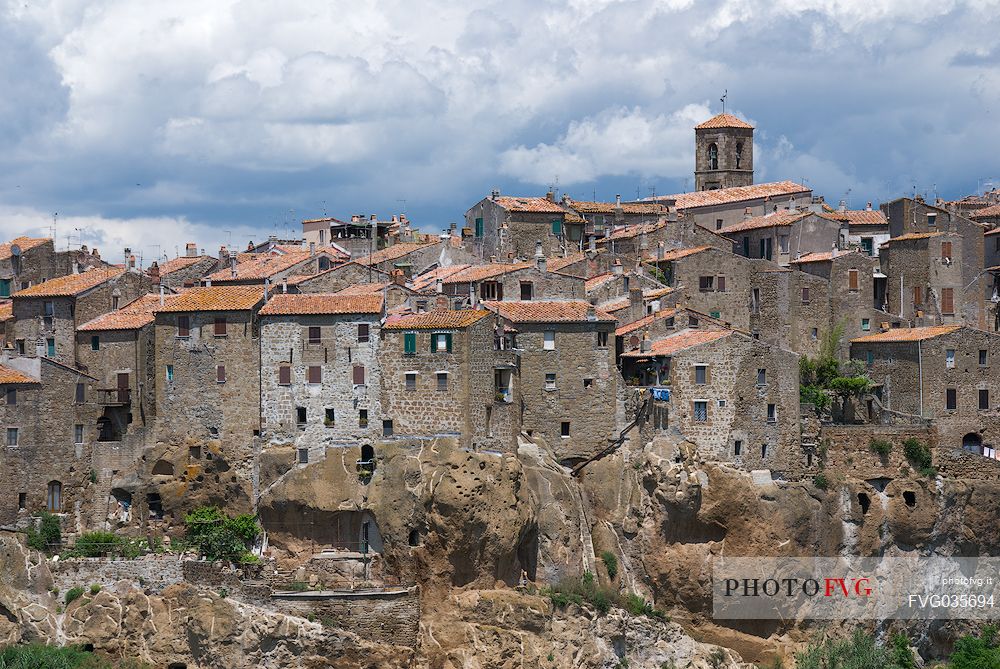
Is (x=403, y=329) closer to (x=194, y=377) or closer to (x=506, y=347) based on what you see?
(x=506, y=347)

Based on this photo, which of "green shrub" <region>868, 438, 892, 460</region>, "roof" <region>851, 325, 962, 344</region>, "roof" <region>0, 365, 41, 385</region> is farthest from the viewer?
"roof" <region>851, 325, 962, 344</region>

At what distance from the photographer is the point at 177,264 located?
318ft

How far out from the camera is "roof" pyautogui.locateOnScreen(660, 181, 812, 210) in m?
105

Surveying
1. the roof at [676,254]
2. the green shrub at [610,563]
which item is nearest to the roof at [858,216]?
the roof at [676,254]

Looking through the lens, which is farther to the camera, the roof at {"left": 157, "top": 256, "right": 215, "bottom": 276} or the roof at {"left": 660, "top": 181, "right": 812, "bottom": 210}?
the roof at {"left": 660, "top": 181, "right": 812, "bottom": 210}

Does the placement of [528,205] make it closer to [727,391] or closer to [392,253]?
[392,253]

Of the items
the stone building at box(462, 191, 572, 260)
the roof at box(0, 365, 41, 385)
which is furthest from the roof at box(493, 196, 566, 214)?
the roof at box(0, 365, 41, 385)

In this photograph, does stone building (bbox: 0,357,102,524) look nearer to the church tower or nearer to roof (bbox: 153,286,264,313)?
roof (bbox: 153,286,264,313)

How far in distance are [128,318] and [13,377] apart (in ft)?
20.9

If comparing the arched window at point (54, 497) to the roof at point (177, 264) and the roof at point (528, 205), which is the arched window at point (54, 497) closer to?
the roof at point (177, 264)

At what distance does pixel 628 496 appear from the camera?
81.9 m

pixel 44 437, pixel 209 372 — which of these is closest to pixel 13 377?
pixel 44 437

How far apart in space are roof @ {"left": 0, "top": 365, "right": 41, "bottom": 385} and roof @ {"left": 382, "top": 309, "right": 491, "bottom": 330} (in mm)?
15827

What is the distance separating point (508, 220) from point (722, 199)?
584 inches
